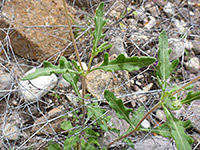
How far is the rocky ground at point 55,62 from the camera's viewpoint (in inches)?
98.4

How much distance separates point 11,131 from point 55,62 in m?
1.10

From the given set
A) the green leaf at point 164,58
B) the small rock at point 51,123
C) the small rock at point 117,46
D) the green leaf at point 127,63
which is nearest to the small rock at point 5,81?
the small rock at point 51,123

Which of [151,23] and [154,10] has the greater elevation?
[154,10]

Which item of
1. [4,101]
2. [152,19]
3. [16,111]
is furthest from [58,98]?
[152,19]

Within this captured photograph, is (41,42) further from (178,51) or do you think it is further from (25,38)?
(178,51)

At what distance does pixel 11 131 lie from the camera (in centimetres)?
249


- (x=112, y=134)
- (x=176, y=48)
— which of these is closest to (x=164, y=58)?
(x=112, y=134)

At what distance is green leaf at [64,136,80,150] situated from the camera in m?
1.98

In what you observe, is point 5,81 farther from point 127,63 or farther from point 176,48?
point 176,48

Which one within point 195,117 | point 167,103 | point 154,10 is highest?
point 154,10

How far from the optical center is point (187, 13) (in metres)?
3.77

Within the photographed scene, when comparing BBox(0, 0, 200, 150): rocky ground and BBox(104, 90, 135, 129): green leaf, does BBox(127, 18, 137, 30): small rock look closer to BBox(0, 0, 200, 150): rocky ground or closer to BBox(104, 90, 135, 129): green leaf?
BBox(0, 0, 200, 150): rocky ground

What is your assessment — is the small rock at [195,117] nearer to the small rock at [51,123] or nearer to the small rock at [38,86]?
the small rock at [51,123]

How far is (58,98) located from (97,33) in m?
1.41
